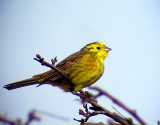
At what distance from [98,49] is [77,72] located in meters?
1.17

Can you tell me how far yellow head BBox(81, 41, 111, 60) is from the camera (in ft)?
15.8

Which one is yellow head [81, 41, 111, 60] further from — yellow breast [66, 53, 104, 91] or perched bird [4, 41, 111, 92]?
yellow breast [66, 53, 104, 91]

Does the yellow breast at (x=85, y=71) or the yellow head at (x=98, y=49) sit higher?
the yellow head at (x=98, y=49)

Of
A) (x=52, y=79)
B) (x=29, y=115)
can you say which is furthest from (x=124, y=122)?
(x=52, y=79)

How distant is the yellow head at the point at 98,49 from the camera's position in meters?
4.82

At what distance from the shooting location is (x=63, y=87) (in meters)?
3.68

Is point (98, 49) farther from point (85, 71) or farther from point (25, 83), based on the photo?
point (25, 83)

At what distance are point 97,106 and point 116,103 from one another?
0.62 metres

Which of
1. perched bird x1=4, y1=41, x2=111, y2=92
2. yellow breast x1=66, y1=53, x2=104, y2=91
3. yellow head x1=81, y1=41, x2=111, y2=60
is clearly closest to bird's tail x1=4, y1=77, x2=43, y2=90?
perched bird x1=4, y1=41, x2=111, y2=92

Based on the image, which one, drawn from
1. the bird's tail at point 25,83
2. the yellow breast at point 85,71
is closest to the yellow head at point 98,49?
the yellow breast at point 85,71

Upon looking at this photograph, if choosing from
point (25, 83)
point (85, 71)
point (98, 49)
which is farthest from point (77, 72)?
point (98, 49)

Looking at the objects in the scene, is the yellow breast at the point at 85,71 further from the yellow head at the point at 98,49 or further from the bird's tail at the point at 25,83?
the bird's tail at the point at 25,83

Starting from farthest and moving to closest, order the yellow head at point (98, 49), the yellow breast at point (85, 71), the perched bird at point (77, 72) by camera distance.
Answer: the yellow head at point (98, 49) < the yellow breast at point (85, 71) < the perched bird at point (77, 72)

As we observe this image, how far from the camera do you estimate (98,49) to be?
16.3 feet
